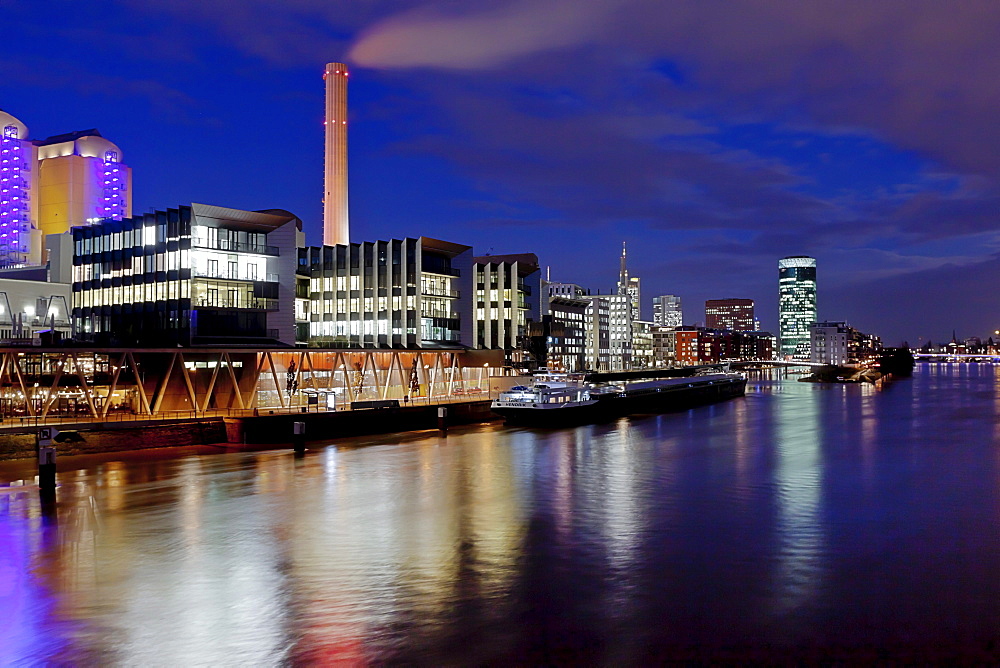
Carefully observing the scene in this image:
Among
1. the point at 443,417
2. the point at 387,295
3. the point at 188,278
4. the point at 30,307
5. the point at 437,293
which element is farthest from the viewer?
the point at 437,293

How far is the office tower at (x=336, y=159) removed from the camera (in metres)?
127

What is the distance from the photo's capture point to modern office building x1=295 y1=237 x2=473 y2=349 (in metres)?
105

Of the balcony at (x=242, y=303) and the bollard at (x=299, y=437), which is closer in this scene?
the bollard at (x=299, y=437)

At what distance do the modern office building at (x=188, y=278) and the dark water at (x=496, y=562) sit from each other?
109 feet

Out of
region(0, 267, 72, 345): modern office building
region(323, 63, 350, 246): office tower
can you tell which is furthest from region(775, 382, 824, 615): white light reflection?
region(0, 267, 72, 345): modern office building

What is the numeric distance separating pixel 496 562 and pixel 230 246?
64894 millimetres

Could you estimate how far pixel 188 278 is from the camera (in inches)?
3155

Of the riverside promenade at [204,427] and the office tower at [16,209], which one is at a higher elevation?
the office tower at [16,209]

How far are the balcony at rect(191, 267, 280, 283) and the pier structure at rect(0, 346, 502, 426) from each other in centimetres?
900

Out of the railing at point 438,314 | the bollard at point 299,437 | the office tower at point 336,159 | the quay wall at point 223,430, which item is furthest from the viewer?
the office tower at point 336,159

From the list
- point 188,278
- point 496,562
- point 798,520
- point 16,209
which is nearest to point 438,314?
point 188,278

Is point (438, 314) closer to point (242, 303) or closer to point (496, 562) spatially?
point (242, 303)

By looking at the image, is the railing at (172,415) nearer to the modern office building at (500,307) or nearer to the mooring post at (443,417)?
the mooring post at (443,417)

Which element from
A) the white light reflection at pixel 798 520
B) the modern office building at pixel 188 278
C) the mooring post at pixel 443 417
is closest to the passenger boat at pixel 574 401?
the mooring post at pixel 443 417
